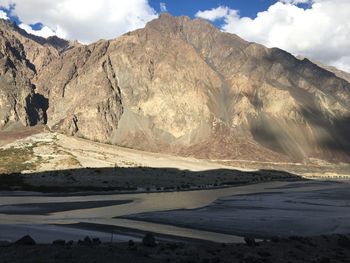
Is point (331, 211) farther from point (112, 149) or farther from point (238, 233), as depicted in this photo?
point (112, 149)

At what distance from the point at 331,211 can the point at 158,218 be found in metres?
17.2

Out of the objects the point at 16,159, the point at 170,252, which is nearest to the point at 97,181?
the point at 16,159

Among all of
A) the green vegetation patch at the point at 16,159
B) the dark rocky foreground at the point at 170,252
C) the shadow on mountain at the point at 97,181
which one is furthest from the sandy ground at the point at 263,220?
the green vegetation patch at the point at 16,159

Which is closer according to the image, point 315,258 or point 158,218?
point 315,258

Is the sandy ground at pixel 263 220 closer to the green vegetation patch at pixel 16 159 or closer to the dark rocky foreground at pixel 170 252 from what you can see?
the dark rocky foreground at pixel 170 252

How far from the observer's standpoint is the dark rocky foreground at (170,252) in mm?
17688

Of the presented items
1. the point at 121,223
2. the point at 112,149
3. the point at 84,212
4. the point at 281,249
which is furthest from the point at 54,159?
the point at 281,249

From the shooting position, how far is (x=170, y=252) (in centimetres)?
1953

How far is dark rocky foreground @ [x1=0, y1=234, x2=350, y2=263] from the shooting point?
17.7 m

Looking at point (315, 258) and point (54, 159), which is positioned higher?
point (54, 159)

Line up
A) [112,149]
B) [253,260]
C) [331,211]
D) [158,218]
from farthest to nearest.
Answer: [112,149] < [331,211] < [158,218] < [253,260]

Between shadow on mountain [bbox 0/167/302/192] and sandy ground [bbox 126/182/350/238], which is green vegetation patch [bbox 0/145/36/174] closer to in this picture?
shadow on mountain [bbox 0/167/302/192]

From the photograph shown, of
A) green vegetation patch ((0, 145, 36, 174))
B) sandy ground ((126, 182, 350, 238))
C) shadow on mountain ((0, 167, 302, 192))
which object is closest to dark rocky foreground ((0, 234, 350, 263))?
sandy ground ((126, 182, 350, 238))

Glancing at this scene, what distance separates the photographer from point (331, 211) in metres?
45.8
